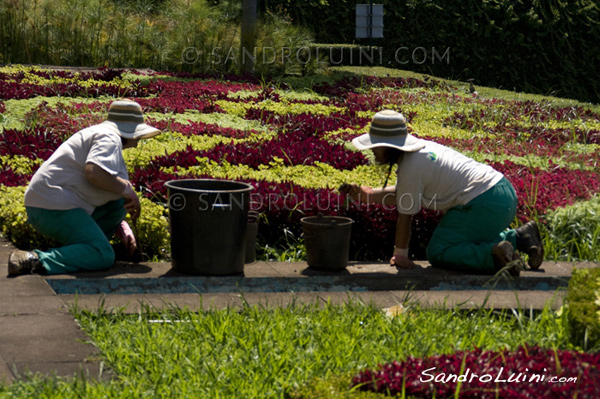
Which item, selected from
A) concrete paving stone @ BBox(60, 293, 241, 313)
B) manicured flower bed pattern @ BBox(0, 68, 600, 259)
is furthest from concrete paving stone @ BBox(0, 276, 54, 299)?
manicured flower bed pattern @ BBox(0, 68, 600, 259)

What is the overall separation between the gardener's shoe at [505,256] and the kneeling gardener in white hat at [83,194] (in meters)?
2.20

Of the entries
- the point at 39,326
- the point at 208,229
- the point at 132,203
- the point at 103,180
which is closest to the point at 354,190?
the point at 208,229

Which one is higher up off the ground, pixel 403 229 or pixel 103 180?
pixel 103 180

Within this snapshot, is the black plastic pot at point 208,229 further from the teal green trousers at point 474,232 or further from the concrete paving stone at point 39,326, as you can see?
the teal green trousers at point 474,232

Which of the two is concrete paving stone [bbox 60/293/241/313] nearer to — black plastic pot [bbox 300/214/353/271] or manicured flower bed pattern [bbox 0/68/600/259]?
black plastic pot [bbox 300/214/353/271]

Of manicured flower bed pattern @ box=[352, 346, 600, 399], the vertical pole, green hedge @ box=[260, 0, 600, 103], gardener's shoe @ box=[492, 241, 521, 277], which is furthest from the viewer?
green hedge @ box=[260, 0, 600, 103]

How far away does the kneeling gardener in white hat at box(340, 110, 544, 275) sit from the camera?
17.1ft

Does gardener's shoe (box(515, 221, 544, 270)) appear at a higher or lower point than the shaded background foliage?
lower

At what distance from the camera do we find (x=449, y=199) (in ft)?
17.7

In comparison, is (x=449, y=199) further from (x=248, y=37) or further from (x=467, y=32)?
(x=467, y=32)

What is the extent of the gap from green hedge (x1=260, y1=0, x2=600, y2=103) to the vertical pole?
5256 millimetres

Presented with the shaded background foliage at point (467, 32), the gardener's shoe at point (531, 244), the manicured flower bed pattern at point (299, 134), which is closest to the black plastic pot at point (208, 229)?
the manicured flower bed pattern at point (299, 134)

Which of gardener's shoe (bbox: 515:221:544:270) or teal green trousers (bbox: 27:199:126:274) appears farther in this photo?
gardener's shoe (bbox: 515:221:544:270)

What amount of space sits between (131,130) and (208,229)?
2.70ft
